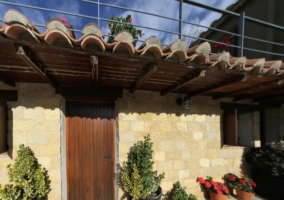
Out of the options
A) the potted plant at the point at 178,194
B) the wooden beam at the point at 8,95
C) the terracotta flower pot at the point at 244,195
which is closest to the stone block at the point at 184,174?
the potted plant at the point at 178,194

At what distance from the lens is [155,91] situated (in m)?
4.31

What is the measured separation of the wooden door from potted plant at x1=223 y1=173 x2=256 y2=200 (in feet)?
10.4

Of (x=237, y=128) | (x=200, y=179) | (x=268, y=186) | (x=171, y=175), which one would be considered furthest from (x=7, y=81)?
(x=268, y=186)

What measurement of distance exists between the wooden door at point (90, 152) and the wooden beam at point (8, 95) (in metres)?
1.00

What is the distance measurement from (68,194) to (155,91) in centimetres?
307

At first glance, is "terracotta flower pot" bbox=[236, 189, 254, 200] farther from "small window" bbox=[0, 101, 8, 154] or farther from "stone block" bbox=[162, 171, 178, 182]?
"small window" bbox=[0, 101, 8, 154]

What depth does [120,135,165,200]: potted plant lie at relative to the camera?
134 inches

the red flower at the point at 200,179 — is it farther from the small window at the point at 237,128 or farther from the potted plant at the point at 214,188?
the small window at the point at 237,128

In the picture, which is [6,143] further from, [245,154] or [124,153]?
[245,154]

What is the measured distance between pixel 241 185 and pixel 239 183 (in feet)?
0.20

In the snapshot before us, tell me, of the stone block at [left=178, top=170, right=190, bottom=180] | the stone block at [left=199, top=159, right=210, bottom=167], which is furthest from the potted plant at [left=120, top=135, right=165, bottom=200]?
the stone block at [left=199, top=159, right=210, bottom=167]

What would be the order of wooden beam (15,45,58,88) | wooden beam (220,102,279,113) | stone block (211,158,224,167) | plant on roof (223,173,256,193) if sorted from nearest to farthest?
wooden beam (15,45,58,88)
plant on roof (223,173,256,193)
stone block (211,158,224,167)
wooden beam (220,102,279,113)

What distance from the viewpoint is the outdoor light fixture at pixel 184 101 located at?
14.2ft

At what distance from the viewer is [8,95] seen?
3.29 metres
